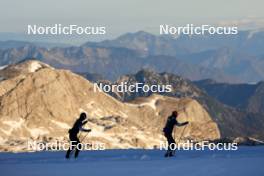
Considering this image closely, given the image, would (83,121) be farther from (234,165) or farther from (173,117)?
(234,165)

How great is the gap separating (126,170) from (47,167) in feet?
16.4

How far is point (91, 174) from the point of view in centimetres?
3253

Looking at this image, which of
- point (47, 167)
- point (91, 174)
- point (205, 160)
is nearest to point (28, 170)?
point (47, 167)

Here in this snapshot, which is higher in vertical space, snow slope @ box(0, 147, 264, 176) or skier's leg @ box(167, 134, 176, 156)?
skier's leg @ box(167, 134, 176, 156)

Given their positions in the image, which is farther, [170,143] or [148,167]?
[170,143]

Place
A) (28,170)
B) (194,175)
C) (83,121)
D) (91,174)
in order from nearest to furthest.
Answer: (194,175)
(91,174)
(28,170)
(83,121)

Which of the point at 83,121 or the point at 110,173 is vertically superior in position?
the point at 83,121

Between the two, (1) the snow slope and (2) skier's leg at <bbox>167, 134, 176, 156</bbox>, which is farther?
(2) skier's leg at <bbox>167, 134, 176, 156</bbox>

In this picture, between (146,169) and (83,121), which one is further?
(83,121)

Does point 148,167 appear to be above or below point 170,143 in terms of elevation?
below

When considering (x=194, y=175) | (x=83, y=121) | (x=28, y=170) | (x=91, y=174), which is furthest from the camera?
(x=83, y=121)

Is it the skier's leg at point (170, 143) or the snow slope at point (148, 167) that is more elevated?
the skier's leg at point (170, 143)

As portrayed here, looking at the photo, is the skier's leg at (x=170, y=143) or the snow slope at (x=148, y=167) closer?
the snow slope at (x=148, y=167)

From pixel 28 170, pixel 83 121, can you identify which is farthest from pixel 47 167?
pixel 83 121
